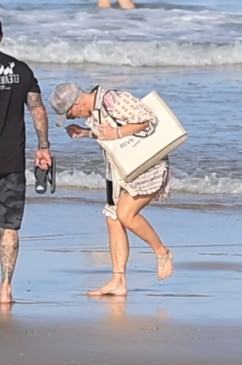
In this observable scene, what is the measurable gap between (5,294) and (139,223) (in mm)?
768

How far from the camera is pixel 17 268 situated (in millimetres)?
7328

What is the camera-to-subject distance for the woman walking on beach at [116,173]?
6.45 m

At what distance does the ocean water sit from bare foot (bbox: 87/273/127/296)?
10.5 feet

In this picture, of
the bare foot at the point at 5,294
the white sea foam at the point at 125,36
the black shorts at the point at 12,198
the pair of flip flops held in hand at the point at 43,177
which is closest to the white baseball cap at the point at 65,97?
the pair of flip flops held in hand at the point at 43,177

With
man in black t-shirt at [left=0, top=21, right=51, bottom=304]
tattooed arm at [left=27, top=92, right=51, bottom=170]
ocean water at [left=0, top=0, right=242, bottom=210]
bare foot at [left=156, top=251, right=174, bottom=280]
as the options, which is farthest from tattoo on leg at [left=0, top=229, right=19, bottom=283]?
ocean water at [left=0, top=0, right=242, bottom=210]

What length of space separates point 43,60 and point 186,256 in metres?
11.9

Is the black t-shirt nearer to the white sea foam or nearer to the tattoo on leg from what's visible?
the tattoo on leg

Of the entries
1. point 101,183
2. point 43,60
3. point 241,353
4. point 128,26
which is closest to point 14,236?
point 241,353

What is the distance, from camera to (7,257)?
21.2ft

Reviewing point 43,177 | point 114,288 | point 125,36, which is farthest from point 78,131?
point 125,36

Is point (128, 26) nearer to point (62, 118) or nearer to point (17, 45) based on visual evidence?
point (17, 45)

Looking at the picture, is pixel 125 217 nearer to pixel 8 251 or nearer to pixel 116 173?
pixel 116 173

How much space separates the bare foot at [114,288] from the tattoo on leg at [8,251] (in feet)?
1.39

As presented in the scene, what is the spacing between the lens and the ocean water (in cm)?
1105
